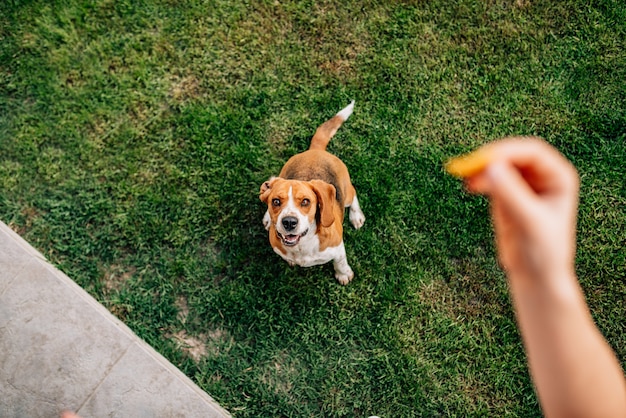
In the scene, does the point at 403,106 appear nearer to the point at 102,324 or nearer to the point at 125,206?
the point at 125,206

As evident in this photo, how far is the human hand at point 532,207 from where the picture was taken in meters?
0.68

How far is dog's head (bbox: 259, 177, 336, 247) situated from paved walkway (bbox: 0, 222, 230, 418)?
5.51 ft

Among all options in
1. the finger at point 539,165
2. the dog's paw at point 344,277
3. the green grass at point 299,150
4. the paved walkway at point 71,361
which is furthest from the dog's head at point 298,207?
the finger at point 539,165

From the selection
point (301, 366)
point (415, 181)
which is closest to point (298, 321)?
point (301, 366)

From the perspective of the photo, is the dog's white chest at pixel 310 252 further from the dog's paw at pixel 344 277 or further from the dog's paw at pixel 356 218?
the dog's paw at pixel 356 218

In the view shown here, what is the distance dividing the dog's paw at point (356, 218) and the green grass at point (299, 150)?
83 mm

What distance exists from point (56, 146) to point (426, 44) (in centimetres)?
386

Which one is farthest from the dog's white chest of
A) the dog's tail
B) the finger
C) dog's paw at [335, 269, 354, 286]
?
the finger

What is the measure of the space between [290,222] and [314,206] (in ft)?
0.74

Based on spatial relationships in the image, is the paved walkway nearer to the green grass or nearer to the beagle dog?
the green grass

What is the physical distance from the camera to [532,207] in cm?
68

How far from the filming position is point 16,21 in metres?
5.05

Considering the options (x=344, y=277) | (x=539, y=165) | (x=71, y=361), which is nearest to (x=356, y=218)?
(x=344, y=277)

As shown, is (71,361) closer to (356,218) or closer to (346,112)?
(356,218)
